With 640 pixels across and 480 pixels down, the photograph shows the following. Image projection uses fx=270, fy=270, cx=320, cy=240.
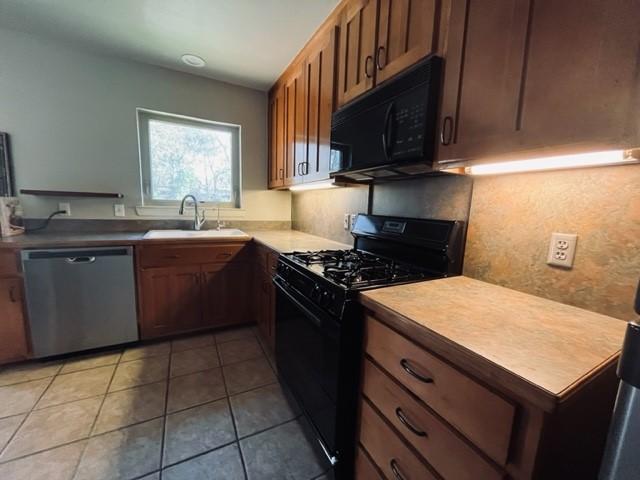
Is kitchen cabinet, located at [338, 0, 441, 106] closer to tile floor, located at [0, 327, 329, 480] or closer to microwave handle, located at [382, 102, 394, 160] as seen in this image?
microwave handle, located at [382, 102, 394, 160]

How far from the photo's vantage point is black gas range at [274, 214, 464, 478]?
1059 mm

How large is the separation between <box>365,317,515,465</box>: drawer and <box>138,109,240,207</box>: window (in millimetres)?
2503

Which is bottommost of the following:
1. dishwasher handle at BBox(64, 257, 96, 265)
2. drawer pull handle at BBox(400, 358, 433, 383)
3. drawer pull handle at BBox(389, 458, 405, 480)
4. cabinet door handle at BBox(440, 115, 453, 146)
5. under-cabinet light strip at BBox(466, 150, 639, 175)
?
drawer pull handle at BBox(389, 458, 405, 480)

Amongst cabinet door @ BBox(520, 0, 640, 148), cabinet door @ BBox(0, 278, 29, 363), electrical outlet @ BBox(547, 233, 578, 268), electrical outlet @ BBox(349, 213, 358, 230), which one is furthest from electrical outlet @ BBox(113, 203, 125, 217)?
electrical outlet @ BBox(547, 233, 578, 268)

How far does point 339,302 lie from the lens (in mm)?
1044

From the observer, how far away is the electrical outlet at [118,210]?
246 centimetres

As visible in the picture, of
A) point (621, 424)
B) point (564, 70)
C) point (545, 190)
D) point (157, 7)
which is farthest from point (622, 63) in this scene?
point (157, 7)

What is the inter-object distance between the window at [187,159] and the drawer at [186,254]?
2.41 ft

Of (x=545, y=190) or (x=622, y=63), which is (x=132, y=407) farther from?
(x=622, y=63)

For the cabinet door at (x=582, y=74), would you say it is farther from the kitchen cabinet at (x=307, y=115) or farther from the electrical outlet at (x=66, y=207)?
the electrical outlet at (x=66, y=207)

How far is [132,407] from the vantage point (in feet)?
5.13

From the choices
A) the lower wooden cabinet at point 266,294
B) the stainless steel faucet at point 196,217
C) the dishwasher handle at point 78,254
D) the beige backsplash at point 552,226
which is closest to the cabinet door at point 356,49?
the beige backsplash at point 552,226

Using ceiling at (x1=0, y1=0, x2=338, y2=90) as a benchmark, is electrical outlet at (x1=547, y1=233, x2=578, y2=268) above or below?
below

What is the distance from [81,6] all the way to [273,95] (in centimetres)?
145
